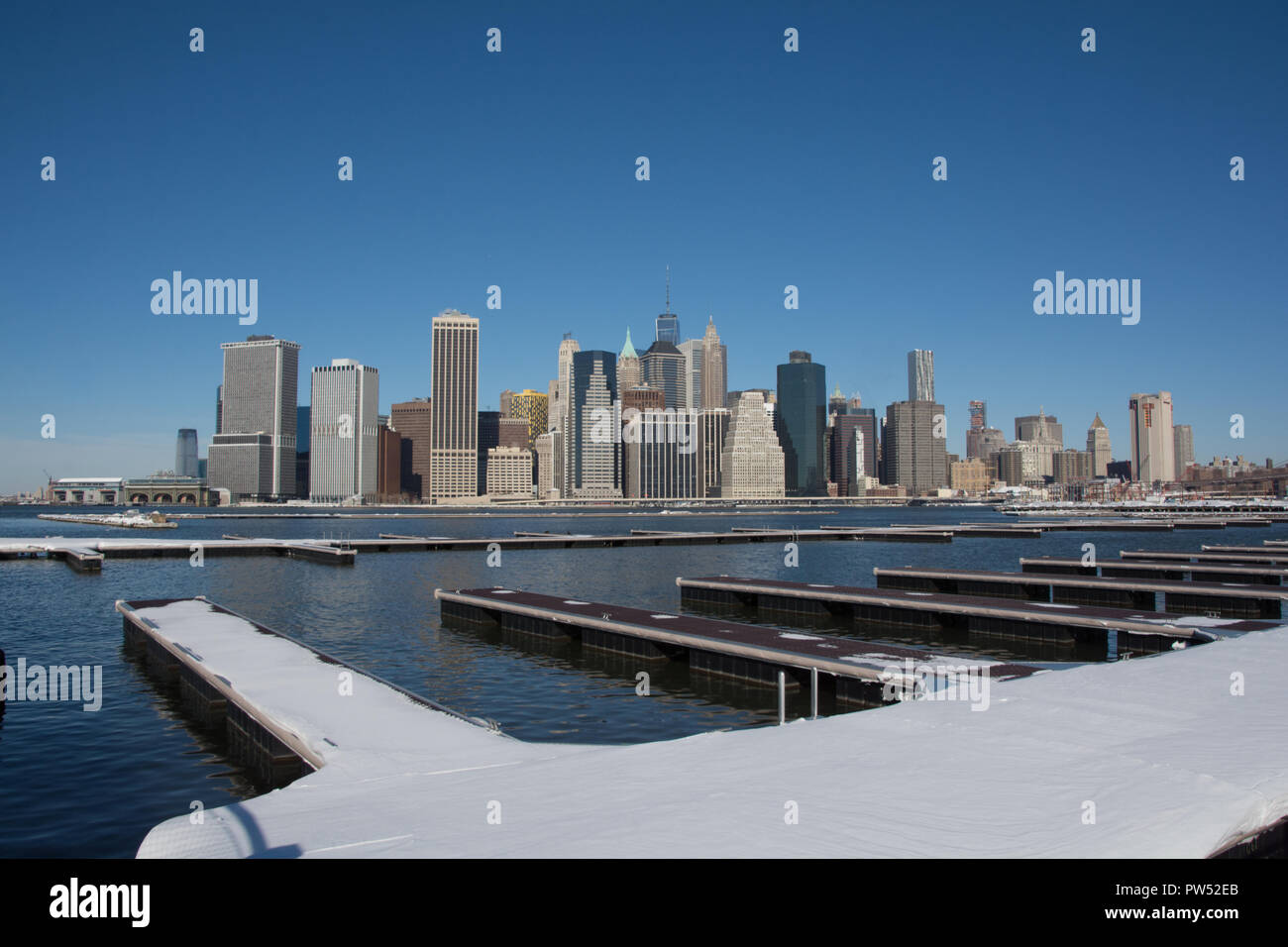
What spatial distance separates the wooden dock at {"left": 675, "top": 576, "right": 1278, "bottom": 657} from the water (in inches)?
70.4

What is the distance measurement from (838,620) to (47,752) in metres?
29.8

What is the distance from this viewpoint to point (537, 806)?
10.1 m

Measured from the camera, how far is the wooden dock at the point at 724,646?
20.5 m

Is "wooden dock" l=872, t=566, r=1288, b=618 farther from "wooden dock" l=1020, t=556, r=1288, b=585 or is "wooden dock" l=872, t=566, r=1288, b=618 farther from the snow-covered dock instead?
the snow-covered dock

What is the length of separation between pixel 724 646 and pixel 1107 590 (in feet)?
97.8

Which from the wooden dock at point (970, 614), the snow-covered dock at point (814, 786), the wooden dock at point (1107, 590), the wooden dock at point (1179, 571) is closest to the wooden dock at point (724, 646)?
the snow-covered dock at point (814, 786)

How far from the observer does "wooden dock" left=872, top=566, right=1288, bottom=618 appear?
3872 cm

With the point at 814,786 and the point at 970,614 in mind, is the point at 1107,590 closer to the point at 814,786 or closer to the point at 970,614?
the point at 970,614

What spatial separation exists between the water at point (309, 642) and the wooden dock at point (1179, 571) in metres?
11.9

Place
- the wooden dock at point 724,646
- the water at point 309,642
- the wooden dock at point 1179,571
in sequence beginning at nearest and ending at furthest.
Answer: the water at point 309,642 < the wooden dock at point 724,646 < the wooden dock at point 1179,571

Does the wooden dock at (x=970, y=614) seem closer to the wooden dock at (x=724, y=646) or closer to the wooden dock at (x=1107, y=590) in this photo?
the wooden dock at (x=1107, y=590)

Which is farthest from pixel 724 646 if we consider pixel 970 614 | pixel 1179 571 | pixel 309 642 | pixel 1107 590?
pixel 1179 571

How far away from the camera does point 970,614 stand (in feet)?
111
